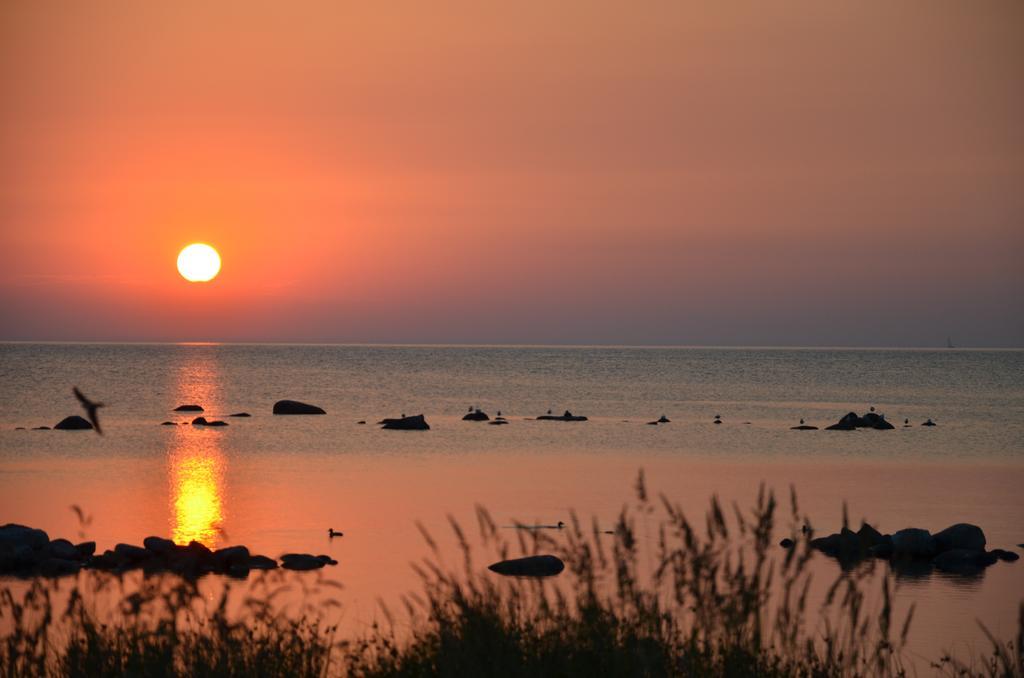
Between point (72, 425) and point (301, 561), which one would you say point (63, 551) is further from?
point (72, 425)

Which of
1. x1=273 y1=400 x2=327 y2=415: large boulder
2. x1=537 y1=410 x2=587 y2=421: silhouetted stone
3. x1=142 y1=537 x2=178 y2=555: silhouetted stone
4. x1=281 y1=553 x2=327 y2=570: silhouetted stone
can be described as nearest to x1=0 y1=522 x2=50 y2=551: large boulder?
x1=142 y1=537 x2=178 y2=555: silhouetted stone

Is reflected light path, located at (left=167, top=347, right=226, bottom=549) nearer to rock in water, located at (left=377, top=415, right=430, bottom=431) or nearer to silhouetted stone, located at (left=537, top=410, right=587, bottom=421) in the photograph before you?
rock in water, located at (left=377, top=415, right=430, bottom=431)

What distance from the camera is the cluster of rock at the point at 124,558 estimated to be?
25000 mm

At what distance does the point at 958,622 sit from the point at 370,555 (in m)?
13.7

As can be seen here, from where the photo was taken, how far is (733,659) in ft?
26.3

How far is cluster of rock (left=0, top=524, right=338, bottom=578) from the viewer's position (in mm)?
25000

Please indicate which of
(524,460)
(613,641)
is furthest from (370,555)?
(524,460)

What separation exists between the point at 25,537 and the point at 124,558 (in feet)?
8.08

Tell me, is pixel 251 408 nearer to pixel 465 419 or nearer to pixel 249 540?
pixel 465 419

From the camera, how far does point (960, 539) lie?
93.5 feet

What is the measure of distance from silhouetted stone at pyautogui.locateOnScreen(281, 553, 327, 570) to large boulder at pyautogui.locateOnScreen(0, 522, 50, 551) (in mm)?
5606

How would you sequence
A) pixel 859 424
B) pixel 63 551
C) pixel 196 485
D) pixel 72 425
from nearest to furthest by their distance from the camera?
pixel 63 551 < pixel 196 485 < pixel 72 425 < pixel 859 424

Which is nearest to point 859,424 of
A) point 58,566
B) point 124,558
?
point 124,558

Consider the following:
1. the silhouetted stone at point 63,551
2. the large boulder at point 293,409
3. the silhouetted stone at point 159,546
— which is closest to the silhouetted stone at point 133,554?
the silhouetted stone at point 159,546
